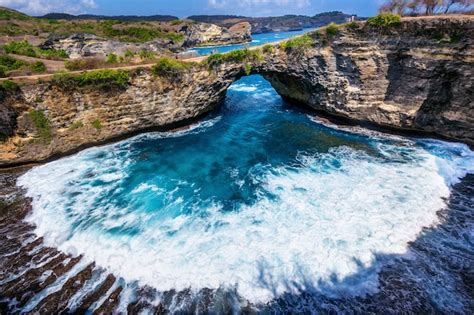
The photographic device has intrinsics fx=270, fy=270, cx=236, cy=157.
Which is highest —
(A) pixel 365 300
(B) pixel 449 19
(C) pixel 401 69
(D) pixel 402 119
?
(B) pixel 449 19

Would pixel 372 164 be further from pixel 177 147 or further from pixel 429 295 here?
pixel 177 147

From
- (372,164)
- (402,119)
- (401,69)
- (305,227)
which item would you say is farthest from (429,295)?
(401,69)

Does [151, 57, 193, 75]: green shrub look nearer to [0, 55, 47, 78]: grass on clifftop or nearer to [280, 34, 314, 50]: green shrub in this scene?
[280, 34, 314, 50]: green shrub

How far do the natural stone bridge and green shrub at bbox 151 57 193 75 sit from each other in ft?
1.15

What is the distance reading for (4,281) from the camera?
13.6 meters

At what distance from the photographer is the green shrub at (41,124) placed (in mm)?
23183

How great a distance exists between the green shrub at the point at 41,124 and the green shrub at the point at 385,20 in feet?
102

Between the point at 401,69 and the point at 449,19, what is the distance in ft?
16.1

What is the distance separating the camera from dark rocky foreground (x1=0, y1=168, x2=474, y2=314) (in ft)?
38.9

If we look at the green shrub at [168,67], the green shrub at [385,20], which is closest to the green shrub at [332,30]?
the green shrub at [385,20]

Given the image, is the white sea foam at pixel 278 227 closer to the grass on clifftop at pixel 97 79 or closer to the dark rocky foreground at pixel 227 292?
the dark rocky foreground at pixel 227 292

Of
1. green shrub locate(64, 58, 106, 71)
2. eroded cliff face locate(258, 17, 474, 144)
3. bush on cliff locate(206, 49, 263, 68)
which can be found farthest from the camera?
bush on cliff locate(206, 49, 263, 68)

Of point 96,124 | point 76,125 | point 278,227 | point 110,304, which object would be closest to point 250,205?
point 278,227

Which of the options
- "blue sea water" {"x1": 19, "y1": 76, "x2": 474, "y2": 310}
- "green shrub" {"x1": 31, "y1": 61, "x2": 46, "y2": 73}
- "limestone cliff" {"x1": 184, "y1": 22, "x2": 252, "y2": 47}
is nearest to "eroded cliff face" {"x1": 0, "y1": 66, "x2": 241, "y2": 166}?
"blue sea water" {"x1": 19, "y1": 76, "x2": 474, "y2": 310}
